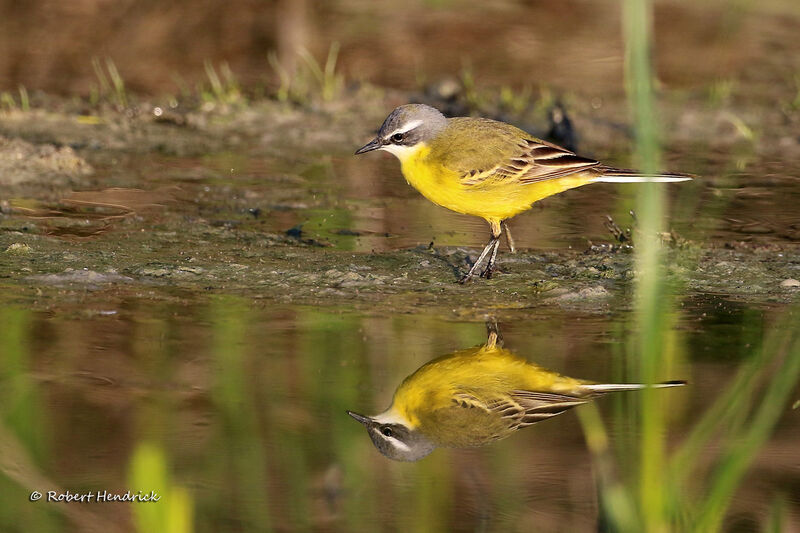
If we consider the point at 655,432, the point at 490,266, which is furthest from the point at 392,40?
the point at 655,432

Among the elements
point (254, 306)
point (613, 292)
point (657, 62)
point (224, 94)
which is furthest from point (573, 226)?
point (657, 62)

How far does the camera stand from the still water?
4.28 meters

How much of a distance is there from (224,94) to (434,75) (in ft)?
7.95

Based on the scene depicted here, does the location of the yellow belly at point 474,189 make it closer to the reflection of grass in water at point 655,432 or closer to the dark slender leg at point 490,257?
the dark slender leg at point 490,257

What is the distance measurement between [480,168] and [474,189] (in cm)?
12

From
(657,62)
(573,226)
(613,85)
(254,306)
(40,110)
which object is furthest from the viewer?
(657,62)

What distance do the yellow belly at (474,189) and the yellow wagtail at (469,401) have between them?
4.91 ft

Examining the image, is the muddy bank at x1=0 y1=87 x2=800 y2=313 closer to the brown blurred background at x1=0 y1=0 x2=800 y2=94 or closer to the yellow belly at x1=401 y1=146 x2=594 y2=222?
the yellow belly at x1=401 y1=146 x2=594 y2=222

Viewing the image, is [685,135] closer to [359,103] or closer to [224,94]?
[359,103]

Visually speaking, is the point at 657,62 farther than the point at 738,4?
No

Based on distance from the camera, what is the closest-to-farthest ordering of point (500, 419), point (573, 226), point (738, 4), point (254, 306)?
point (500, 419) → point (254, 306) → point (573, 226) → point (738, 4)

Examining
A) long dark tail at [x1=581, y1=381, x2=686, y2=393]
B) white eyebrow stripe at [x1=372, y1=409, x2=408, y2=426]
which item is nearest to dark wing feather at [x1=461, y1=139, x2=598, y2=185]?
long dark tail at [x1=581, y1=381, x2=686, y2=393]

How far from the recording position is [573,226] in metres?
8.51

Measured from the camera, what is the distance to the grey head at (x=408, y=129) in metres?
7.21
